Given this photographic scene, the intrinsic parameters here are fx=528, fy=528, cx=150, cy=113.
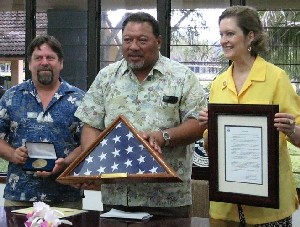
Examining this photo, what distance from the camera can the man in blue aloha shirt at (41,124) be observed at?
297 centimetres

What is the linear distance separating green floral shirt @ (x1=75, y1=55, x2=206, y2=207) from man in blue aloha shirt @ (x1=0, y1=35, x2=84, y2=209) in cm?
30

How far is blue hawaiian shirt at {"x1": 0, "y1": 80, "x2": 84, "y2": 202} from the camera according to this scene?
9.73 feet

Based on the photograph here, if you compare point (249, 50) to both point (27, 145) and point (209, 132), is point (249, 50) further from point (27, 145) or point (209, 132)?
point (27, 145)

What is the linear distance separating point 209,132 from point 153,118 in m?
0.44

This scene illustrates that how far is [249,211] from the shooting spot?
2305 millimetres

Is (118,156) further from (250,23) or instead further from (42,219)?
(250,23)

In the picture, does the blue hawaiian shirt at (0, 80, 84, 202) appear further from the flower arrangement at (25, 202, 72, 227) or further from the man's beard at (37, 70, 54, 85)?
the flower arrangement at (25, 202, 72, 227)

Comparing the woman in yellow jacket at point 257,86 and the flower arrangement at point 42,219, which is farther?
the woman in yellow jacket at point 257,86

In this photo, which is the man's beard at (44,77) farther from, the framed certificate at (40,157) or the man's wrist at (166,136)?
the man's wrist at (166,136)

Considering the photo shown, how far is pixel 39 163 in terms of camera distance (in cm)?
283

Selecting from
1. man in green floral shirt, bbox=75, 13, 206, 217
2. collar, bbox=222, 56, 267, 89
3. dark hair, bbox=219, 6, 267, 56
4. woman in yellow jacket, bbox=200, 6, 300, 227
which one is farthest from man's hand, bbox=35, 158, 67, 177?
dark hair, bbox=219, 6, 267, 56

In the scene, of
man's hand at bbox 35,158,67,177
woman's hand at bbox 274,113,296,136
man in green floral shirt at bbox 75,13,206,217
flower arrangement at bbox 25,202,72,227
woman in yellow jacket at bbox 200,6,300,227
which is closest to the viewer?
flower arrangement at bbox 25,202,72,227

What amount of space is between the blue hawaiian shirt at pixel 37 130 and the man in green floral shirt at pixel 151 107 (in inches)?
11.2

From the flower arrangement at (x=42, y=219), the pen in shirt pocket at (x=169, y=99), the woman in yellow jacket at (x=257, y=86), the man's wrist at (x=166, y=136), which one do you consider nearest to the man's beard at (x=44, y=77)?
the pen in shirt pocket at (x=169, y=99)
